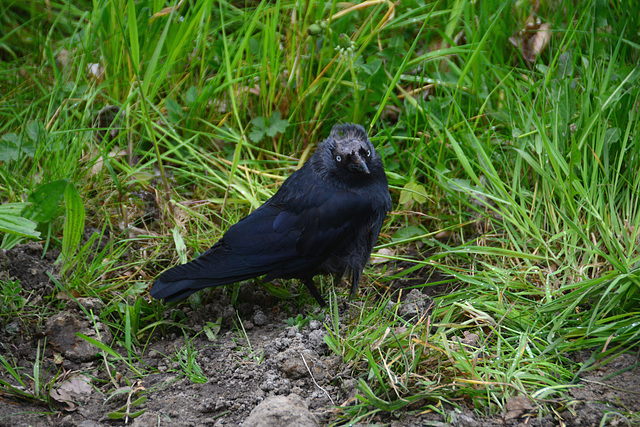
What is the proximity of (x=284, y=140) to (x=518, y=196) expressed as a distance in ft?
4.74

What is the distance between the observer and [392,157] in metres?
3.62

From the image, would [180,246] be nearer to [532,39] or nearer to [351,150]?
[351,150]

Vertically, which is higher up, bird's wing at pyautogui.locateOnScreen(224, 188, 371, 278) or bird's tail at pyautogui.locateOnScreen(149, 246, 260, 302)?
bird's wing at pyautogui.locateOnScreen(224, 188, 371, 278)

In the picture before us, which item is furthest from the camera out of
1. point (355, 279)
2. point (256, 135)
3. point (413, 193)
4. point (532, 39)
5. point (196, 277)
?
point (532, 39)

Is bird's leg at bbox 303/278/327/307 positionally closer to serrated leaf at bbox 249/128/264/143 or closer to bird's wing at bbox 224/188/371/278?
bird's wing at bbox 224/188/371/278

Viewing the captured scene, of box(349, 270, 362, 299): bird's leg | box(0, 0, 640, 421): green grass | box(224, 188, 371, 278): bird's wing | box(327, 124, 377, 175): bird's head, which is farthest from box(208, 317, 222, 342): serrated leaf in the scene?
box(327, 124, 377, 175): bird's head

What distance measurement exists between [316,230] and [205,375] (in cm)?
83

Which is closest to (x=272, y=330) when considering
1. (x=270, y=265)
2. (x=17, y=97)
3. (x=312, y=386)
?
(x=270, y=265)

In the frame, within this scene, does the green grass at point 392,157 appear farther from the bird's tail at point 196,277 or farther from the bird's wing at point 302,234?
the bird's wing at point 302,234

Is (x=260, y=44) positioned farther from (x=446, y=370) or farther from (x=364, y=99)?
(x=446, y=370)

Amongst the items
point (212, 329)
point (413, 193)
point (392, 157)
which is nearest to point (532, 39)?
point (392, 157)

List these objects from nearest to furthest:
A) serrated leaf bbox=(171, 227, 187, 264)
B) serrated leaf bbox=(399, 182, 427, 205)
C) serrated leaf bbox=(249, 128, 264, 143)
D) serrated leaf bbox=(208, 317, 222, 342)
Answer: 1. serrated leaf bbox=(208, 317, 222, 342)
2. serrated leaf bbox=(171, 227, 187, 264)
3. serrated leaf bbox=(399, 182, 427, 205)
4. serrated leaf bbox=(249, 128, 264, 143)

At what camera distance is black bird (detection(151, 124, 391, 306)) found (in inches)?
108

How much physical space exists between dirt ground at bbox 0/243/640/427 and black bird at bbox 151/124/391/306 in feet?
0.73
